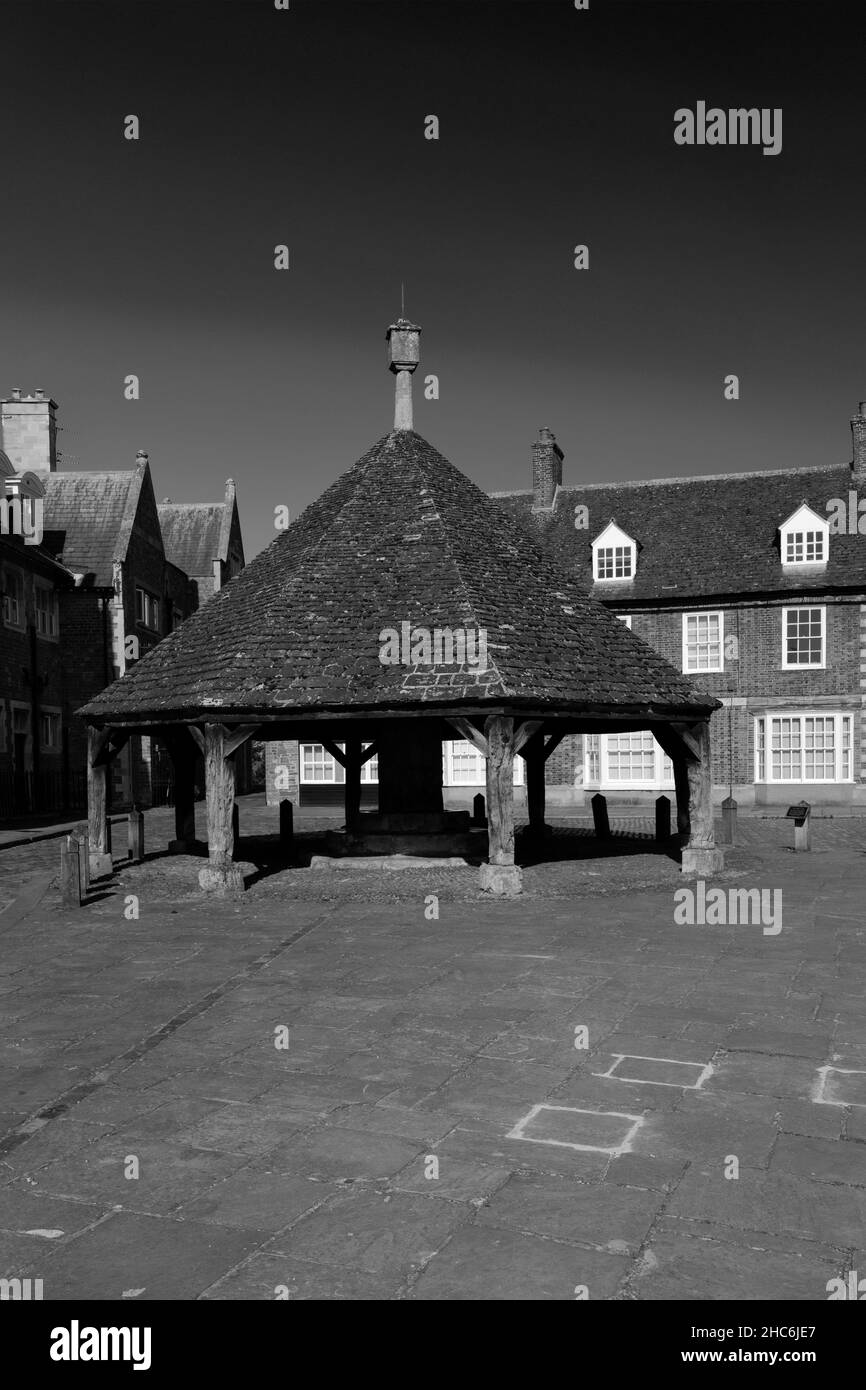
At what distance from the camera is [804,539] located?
3384cm

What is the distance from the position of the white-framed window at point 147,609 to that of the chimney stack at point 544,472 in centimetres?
1352

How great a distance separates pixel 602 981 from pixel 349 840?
8.53 meters

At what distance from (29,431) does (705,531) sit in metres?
22.4

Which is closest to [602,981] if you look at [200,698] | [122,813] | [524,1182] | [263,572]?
[524,1182]

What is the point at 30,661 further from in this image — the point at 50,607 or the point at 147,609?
the point at 147,609

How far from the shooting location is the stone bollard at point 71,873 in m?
13.8

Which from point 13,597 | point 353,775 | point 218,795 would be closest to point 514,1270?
point 218,795

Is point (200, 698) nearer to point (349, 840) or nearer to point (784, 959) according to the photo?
point (349, 840)

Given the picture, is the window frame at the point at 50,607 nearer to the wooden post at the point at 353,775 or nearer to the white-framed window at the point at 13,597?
the white-framed window at the point at 13,597

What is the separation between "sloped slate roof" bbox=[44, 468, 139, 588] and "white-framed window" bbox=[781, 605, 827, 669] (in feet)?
66.8

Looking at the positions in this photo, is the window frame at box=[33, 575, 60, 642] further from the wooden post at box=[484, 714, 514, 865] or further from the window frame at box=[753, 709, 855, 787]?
the window frame at box=[753, 709, 855, 787]

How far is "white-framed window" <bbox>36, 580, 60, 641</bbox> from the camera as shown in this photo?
3180 cm

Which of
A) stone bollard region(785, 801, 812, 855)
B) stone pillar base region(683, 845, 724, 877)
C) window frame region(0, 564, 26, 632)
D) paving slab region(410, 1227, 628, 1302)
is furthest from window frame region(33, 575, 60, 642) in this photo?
paving slab region(410, 1227, 628, 1302)

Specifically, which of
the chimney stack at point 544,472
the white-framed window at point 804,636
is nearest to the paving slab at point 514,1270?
the white-framed window at point 804,636
